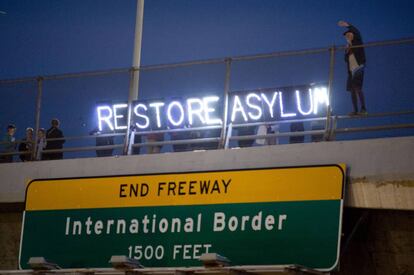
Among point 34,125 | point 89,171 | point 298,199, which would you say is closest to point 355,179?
point 298,199

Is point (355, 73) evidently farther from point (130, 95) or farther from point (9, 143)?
point (9, 143)

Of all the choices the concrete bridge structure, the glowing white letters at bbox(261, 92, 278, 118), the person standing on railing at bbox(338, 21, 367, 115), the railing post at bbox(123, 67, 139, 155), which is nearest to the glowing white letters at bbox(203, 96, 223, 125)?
the concrete bridge structure

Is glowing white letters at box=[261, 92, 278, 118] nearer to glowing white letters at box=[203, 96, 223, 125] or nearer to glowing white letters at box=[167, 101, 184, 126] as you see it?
glowing white letters at box=[203, 96, 223, 125]

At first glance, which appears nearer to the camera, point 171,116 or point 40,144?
point 171,116

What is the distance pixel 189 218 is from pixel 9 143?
17.5ft

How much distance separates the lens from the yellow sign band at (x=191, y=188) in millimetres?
16953

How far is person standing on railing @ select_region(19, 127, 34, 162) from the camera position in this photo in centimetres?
2112

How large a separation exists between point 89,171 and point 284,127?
3.78 metres

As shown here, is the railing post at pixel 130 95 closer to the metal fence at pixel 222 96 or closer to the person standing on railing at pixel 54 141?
the metal fence at pixel 222 96

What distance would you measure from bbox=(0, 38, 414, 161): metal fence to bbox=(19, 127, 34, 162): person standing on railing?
0.07m

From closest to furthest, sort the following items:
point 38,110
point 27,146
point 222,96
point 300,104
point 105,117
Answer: point 300,104 → point 222,96 → point 105,117 → point 38,110 → point 27,146

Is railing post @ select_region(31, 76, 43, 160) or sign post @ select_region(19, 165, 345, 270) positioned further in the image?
railing post @ select_region(31, 76, 43, 160)

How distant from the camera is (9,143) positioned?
2156cm

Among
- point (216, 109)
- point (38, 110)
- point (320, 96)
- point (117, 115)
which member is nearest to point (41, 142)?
point (38, 110)
